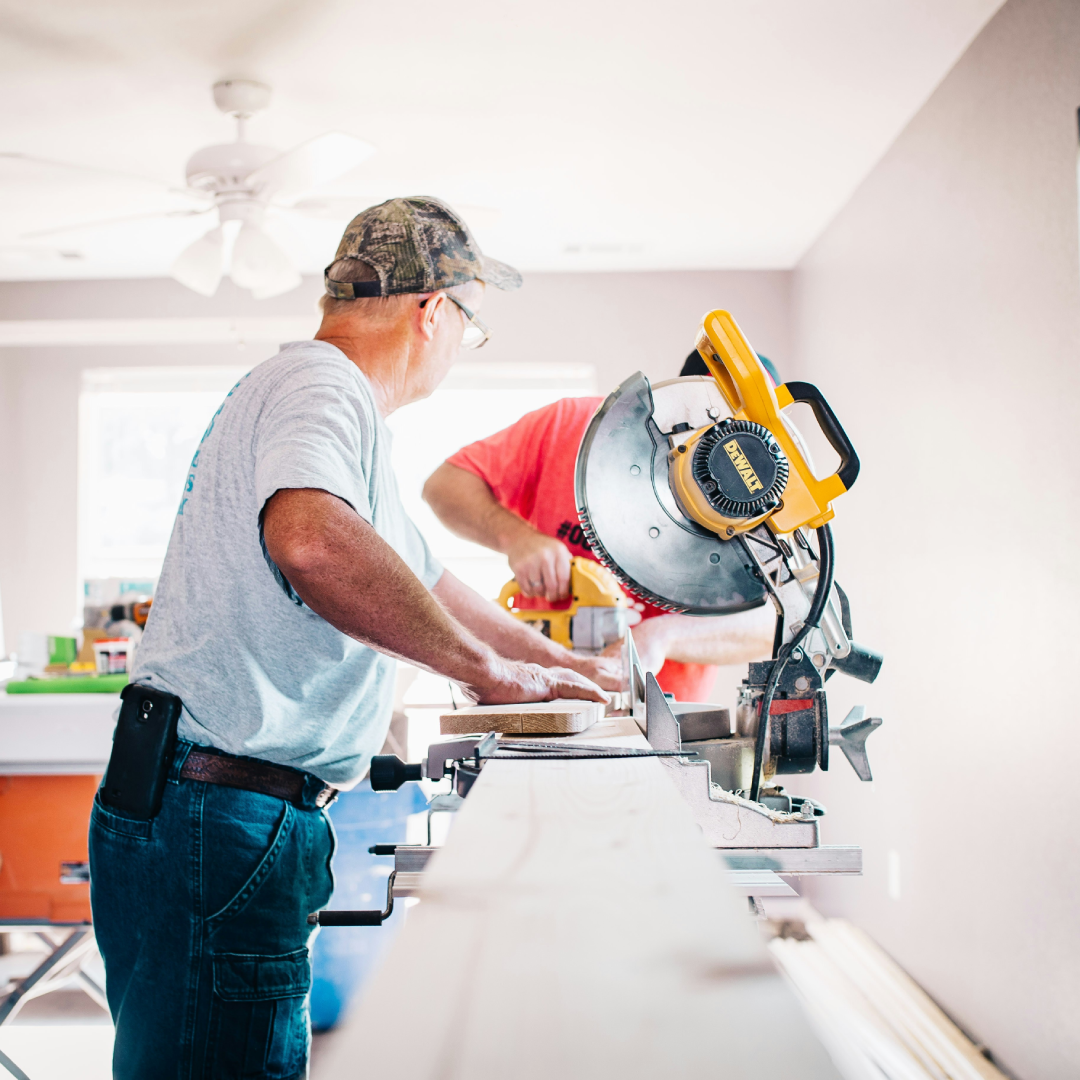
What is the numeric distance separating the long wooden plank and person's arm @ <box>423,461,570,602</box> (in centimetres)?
90

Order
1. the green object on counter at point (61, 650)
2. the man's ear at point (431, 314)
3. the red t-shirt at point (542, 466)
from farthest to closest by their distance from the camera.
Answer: the green object on counter at point (61, 650), the red t-shirt at point (542, 466), the man's ear at point (431, 314)

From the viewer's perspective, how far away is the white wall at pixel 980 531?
2.02 meters

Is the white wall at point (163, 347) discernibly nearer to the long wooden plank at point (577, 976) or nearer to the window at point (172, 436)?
the window at point (172, 436)

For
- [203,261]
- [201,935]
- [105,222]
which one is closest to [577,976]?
[201,935]

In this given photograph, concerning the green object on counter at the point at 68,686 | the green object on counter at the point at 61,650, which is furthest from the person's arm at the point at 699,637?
the green object on counter at the point at 61,650

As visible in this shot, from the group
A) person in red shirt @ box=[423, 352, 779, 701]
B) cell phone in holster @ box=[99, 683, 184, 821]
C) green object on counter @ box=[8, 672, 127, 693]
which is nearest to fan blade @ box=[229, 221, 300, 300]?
person in red shirt @ box=[423, 352, 779, 701]

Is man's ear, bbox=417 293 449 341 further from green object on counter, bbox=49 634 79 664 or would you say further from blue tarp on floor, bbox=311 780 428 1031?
green object on counter, bbox=49 634 79 664

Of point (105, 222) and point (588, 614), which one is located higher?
point (105, 222)

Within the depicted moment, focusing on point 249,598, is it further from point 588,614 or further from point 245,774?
point 588,614

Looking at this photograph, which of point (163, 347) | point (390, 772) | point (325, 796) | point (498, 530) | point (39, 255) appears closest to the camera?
point (390, 772)

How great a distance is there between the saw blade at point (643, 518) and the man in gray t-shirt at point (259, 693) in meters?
0.19

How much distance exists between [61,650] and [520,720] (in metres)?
2.58

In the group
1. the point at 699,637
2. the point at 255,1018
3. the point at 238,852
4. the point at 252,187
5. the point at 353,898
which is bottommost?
the point at 353,898

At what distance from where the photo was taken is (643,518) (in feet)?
3.35
